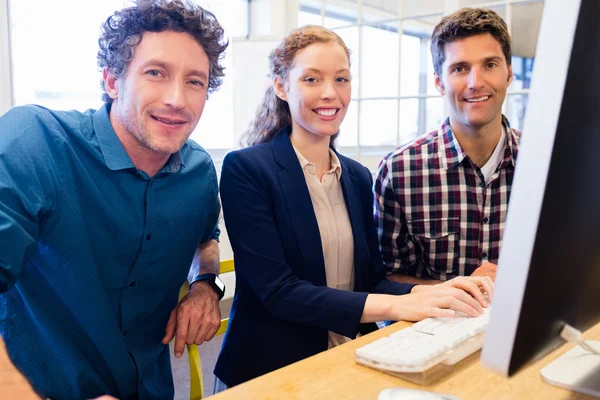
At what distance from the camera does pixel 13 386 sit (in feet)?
1.91

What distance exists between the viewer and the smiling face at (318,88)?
4.82ft

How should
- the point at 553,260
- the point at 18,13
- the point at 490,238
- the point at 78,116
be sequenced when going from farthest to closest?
the point at 18,13 < the point at 490,238 < the point at 78,116 < the point at 553,260

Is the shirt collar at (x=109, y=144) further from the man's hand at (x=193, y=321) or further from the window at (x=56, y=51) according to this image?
the window at (x=56, y=51)

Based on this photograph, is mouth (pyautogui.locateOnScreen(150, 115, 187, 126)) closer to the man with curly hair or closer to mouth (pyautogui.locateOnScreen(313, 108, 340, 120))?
the man with curly hair

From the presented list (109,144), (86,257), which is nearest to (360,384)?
(86,257)

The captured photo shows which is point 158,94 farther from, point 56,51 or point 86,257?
point 56,51

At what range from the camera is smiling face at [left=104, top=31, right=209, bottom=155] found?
4.05 ft

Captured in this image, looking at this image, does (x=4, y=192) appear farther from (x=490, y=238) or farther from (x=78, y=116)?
(x=490, y=238)

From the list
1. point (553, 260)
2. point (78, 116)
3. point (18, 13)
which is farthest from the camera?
point (18, 13)

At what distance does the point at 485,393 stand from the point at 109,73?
45.5 inches

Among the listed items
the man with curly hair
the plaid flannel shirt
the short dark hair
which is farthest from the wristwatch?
the short dark hair

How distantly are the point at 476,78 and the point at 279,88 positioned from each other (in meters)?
0.63

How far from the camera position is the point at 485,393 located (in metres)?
0.70

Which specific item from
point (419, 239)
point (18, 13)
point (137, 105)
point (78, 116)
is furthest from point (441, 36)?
point (18, 13)
